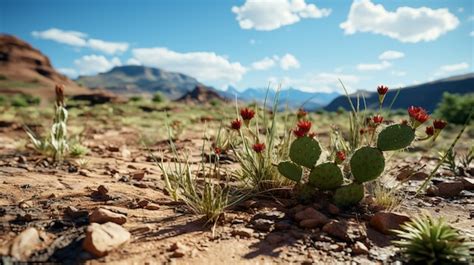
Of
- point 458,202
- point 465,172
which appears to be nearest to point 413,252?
point 458,202

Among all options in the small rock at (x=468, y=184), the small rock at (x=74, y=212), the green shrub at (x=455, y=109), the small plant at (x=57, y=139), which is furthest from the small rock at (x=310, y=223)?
the green shrub at (x=455, y=109)

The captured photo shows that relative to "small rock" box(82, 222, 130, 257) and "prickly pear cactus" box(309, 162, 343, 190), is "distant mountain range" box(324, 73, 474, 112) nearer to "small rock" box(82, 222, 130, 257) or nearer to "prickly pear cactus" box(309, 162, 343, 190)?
"prickly pear cactus" box(309, 162, 343, 190)

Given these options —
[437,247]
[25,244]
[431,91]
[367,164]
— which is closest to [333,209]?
[367,164]

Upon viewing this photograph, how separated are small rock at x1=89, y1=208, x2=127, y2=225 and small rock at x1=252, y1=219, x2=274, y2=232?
3.38 feet

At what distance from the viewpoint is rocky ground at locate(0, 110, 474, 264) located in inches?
103

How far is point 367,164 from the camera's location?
11.5 ft

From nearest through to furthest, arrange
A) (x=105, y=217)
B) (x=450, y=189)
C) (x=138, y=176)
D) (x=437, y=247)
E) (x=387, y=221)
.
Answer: (x=437, y=247)
(x=105, y=217)
(x=387, y=221)
(x=450, y=189)
(x=138, y=176)

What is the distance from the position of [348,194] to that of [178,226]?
59.9 inches

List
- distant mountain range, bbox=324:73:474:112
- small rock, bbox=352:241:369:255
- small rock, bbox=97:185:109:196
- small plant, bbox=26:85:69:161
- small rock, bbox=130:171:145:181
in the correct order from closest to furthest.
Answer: small rock, bbox=352:241:369:255 < small rock, bbox=97:185:109:196 < small rock, bbox=130:171:145:181 < small plant, bbox=26:85:69:161 < distant mountain range, bbox=324:73:474:112

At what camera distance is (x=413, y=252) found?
2.61 metres

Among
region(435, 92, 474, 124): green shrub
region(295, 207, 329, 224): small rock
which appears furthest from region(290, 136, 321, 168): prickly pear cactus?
region(435, 92, 474, 124): green shrub

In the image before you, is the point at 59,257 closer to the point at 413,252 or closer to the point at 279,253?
the point at 279,253

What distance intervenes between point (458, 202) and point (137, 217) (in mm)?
3309

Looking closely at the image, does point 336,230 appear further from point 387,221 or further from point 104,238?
point 104,238
